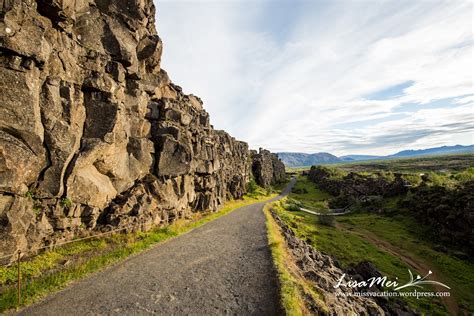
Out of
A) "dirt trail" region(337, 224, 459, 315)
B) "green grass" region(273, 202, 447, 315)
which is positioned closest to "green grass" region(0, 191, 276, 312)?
"green grass" region(273, 202, 447, 315)

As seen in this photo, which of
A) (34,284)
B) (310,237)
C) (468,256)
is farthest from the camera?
(310,237)

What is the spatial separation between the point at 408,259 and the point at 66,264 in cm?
4854

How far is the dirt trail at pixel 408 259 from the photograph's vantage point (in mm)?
28312

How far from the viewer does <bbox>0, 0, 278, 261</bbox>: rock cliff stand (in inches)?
Answer: 661

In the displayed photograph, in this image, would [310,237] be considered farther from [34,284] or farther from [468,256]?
[34,284]

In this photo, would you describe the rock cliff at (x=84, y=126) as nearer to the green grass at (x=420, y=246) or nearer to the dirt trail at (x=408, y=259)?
the dirt trail at (x=408, y=259)

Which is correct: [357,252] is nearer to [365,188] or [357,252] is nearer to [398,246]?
[398,246]

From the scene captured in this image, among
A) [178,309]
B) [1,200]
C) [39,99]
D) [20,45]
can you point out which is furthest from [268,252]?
[20,45]

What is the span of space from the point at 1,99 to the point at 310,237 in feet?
Answer: 147

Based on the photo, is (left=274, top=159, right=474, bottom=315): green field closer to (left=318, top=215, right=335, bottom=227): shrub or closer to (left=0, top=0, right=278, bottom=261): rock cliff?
(left=318, top=215, right=335, bottom=227): shrub

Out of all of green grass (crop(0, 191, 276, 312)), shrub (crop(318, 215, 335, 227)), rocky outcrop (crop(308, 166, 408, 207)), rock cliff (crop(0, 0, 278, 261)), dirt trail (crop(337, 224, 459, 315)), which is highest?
rock cliff (crop(0, 0, 278, 261))

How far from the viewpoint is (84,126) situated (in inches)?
918

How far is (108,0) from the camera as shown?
98.3 ft

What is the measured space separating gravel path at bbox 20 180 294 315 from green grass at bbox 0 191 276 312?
31.5 inches
